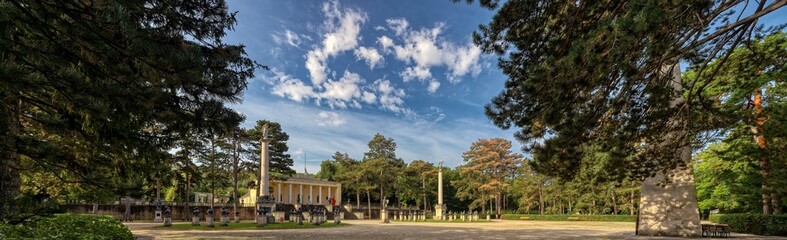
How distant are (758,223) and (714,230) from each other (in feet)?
13.8

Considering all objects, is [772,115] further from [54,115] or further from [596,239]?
[54,115]

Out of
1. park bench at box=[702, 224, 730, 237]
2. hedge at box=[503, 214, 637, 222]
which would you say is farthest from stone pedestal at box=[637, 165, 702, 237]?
hedge at box=[503, 214, 637, 222]

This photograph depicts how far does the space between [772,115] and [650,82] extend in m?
5.62

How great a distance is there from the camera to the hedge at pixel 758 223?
15.0 m

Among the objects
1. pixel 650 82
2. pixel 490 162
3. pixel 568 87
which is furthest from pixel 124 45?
pixel 490 162

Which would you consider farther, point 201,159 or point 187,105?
point 201,159

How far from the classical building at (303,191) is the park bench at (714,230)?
37.4 m

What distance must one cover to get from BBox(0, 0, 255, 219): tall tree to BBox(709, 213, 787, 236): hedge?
18.7 m

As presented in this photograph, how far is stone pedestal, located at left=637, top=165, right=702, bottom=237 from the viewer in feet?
44.1

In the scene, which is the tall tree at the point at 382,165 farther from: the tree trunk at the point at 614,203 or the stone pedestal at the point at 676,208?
the stone pedestal at the point at 676,208

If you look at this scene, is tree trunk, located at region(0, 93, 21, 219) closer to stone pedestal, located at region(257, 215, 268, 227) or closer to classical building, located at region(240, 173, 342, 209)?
stone pedestal, located at region(257, 215, 268, 227)

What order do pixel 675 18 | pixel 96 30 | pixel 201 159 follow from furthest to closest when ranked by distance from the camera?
1. pixel 201 159
2. pixel 675 18
3. pixel 96 30

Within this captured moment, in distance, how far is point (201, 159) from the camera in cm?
2964

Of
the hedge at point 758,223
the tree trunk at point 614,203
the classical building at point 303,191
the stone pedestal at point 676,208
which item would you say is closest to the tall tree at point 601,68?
the stone pedestal at point 676,208
